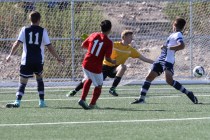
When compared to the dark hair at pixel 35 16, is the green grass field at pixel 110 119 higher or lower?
lower

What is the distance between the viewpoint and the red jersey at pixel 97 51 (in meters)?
13.6

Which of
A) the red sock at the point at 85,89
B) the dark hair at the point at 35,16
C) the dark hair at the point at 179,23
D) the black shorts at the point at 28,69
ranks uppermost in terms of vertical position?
the dark hair at the point at 35,16

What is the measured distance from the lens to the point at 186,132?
1044 cm

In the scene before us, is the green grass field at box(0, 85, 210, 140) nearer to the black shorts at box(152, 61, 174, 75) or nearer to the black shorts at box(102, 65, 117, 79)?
the black shorts at box(152, 61, 174, 75)

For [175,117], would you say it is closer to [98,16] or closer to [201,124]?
[201,124]

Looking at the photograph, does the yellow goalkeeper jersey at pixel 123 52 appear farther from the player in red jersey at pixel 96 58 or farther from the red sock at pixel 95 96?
the red sock at pixel 95 96

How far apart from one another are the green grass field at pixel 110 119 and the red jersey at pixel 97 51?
29.8 inches

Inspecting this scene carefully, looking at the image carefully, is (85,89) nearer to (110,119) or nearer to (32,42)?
(32,42)

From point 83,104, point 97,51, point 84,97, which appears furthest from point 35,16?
point 83,104

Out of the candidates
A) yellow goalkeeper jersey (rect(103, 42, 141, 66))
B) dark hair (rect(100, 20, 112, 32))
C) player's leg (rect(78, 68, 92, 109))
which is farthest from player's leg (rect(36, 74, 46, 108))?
yellow goalkeeper jersey (rect(103, 42, 141, 66))

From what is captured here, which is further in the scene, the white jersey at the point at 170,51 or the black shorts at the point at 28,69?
the white jersey at the point at 170,51

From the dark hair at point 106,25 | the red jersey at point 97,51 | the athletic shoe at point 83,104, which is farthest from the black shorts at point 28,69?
the dark hair at point 106,25

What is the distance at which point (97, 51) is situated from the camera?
13.6 meters

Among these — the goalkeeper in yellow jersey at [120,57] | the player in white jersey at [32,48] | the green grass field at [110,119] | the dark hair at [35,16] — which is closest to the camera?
the green grass field at [110,119]
